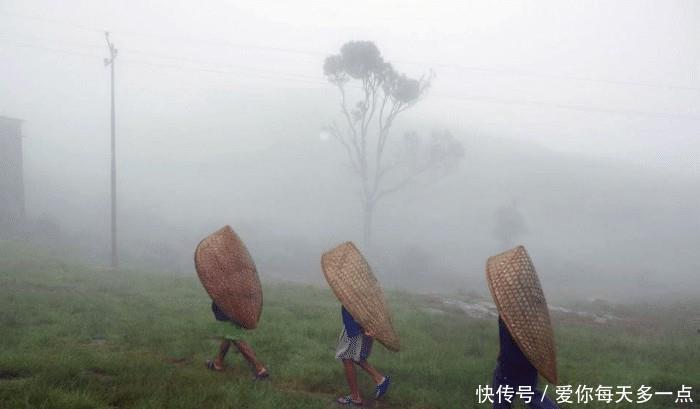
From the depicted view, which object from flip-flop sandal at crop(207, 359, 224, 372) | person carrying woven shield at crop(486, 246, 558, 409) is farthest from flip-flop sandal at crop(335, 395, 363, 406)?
flip-flop sandal at crop(207, 359, 224, 372)

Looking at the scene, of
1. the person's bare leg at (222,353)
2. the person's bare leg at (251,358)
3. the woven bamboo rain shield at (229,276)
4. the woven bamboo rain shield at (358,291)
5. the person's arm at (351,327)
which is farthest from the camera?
the person's bare leg at (222,353)

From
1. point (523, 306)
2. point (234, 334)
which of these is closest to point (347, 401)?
point (234, 334)

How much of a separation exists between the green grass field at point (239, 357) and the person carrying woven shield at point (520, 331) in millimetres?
1472

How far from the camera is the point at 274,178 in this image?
77.7 meters

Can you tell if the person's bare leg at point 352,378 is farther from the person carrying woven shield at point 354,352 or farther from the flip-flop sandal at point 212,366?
the flip-flop sandal at point 212,366

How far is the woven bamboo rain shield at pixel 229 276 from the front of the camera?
6.71m

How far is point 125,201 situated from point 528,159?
64161 millimetres

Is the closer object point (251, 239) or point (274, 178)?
point (251, 239)

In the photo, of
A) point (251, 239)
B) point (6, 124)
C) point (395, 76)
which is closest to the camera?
point (6, 124)

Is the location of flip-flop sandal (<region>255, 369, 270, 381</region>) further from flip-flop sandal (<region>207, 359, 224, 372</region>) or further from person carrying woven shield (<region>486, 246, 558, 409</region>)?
person carrying woven shield (<region>486, 246, 558, 409</region>)

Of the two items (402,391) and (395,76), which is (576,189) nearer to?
(395,76)

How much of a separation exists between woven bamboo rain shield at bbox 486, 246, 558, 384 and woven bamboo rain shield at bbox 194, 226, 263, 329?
337 centimetres

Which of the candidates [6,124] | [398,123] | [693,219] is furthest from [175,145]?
[693,219]

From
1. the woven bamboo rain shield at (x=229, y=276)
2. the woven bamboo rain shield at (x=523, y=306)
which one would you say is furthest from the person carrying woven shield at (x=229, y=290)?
the woven bamboo rain shield at (x=523, y=306)
